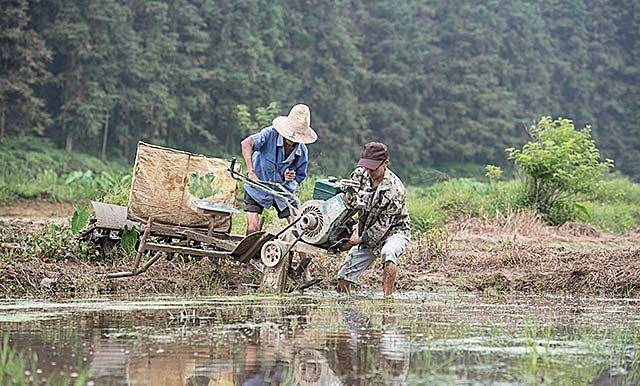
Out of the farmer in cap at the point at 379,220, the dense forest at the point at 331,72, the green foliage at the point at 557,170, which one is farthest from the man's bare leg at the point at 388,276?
the dense forest at the point at 331,72

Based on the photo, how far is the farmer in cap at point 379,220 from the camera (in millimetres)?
8766

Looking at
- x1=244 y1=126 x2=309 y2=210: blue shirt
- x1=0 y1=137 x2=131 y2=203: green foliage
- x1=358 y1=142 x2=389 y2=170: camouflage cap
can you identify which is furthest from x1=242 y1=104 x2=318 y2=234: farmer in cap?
x1=0 y1=137 x2=131 y2=203: green foliage

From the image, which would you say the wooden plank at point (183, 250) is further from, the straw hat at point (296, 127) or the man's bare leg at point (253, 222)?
the straw hat at point (296, 127)

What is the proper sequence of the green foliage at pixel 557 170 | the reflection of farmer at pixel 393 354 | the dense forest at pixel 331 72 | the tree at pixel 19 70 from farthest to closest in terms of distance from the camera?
the dense forest at pixel 331 72
the tree at pixel 19 70
the green foliage at pixel 557 170
the reflection of farmer at pixel 393 354

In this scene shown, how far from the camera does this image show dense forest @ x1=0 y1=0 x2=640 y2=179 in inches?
1464

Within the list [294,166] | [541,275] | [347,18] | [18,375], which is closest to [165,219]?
[294,166]

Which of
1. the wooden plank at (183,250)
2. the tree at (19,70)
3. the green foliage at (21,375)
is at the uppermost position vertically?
the tree at (19,70)

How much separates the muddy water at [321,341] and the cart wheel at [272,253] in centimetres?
55

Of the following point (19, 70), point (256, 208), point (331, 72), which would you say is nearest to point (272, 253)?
point (256, 208)

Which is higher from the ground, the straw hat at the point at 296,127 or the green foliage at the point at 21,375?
the straw hat at the point at 296,127

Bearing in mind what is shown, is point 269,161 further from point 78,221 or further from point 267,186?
point 78,221

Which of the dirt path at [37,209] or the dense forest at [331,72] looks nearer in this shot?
the dirt path at [37,209]

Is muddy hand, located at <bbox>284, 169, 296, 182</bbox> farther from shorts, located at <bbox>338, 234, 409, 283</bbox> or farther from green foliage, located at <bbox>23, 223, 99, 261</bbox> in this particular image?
green foliage, located at <bbox>23, 223, 99, 261</bbox>

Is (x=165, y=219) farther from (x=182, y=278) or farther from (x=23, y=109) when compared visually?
(x=23, y=109)
